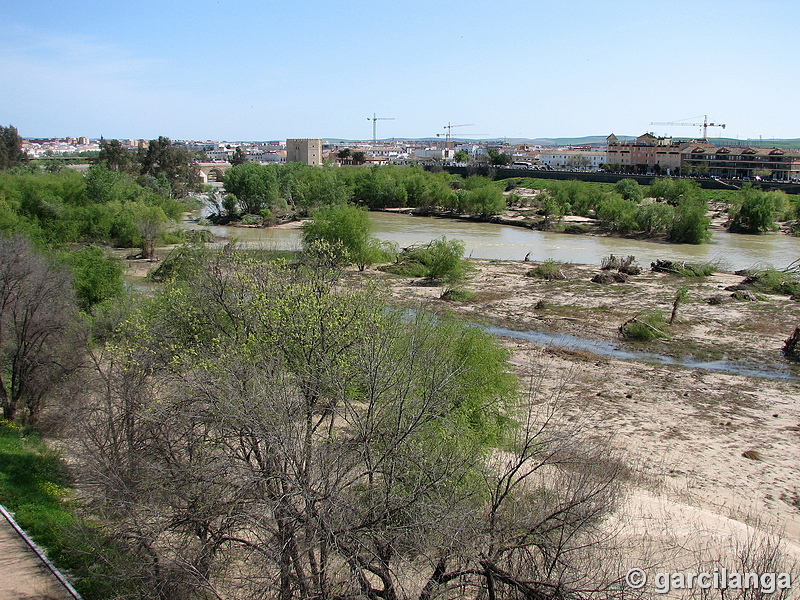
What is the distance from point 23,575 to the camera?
846 centimetres

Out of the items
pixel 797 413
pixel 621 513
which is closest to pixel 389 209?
pixel 797 413

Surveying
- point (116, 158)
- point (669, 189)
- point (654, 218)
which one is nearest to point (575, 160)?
point (669, 189)

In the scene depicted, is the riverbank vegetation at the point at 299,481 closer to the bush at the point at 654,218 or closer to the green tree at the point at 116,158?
the bush at the point at 654,218

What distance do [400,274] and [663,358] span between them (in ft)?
53.4

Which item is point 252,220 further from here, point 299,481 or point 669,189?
point 299,481

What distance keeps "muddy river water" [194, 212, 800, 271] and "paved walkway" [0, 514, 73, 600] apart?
1176 inches

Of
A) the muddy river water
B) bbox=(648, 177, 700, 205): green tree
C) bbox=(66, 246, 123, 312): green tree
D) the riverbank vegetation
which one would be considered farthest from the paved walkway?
bbox=(648, 177, 700, 205): green tree

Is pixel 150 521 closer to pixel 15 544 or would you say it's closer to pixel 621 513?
pixel 15 544

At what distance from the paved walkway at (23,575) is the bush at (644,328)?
20.1 m

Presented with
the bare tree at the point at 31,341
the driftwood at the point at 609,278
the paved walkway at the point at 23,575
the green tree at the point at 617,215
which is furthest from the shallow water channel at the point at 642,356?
the green tree at the point at 617,215

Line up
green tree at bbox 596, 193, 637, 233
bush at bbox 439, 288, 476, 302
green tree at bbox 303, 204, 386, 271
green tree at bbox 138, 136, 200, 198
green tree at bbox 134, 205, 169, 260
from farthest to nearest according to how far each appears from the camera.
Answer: green tree at bbox 138, 136, 200, 198, green tree at bbox 596, 193, 637, 233, green tree at bbox 134, 205, 169, 260, green tree at bbox 303, 204, 386, 271, bush at bbox 439, 288, 476, 302

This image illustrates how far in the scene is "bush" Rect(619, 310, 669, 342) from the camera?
24094 mm

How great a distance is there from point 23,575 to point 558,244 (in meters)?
43.3

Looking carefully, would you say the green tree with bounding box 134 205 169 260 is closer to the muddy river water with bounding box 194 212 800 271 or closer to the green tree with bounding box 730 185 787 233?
the muddy river water with bounding box 194 212 800 271
